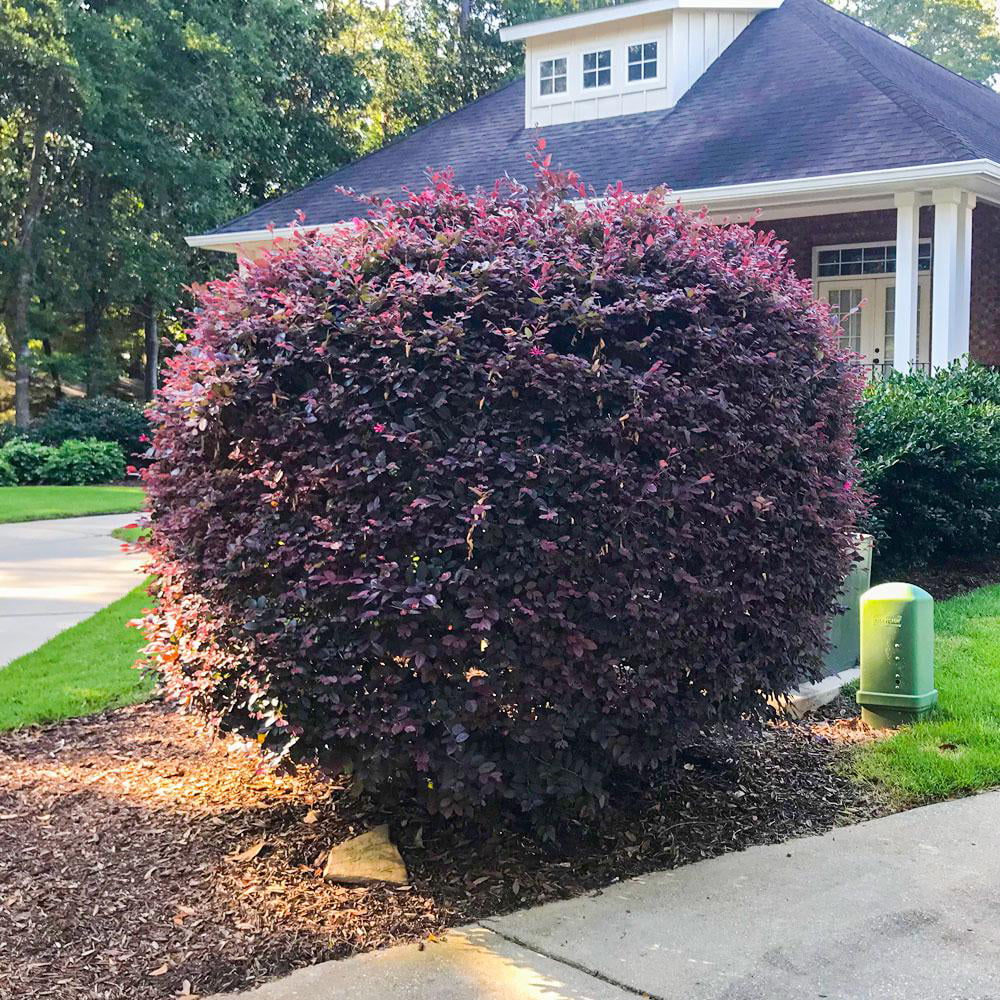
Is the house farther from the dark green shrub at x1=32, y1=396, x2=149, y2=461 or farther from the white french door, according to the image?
the dark green shrub at x1=32, y1=396, x2=149, y2=461

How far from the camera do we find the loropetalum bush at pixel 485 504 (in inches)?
136

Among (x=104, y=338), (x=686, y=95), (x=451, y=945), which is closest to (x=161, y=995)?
(x=451, y=945)

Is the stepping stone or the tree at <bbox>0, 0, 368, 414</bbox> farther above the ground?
the tree at <bbox>0, 0, 368, 414</bbox>

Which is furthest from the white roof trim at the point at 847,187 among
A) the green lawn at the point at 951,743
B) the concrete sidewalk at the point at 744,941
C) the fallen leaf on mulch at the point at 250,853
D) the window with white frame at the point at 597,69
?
the concrete sidewalk at the point at 744,941

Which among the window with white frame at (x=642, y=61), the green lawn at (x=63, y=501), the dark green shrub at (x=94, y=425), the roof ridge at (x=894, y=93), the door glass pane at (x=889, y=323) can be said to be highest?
the window with white frame at (x=642, y=61)

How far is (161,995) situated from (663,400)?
88.5 inches

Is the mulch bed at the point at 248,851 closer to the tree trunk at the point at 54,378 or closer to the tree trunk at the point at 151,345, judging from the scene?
the tree trunk at the point at 151,345

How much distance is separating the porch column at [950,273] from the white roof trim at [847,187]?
23 centimetres

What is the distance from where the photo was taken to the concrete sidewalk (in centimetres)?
301

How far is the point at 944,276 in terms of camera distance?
12.6 m

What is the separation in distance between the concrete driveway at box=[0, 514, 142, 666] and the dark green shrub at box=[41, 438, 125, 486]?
666 centimetres

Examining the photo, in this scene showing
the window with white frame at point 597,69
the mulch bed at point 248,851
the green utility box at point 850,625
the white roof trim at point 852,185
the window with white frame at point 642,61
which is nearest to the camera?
the mulch bed at point 248,851

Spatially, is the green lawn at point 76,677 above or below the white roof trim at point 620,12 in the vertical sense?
below

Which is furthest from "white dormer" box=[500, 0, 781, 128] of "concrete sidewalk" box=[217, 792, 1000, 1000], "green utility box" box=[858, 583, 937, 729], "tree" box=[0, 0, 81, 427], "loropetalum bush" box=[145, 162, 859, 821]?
"concrete sidewalk" box=[217, 792, 1000, 1000]
